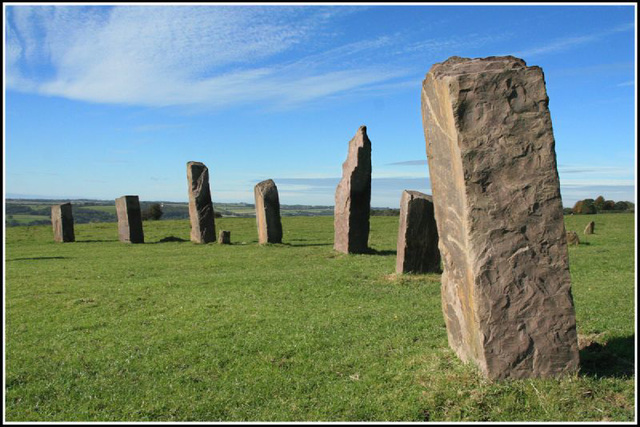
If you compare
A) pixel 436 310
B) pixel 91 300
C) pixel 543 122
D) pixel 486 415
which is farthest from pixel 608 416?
pixel 91 300

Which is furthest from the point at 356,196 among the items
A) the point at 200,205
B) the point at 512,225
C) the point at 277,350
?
the point at 512,225

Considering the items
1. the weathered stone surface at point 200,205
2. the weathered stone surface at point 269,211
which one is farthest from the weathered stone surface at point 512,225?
the weathered stone surface at point 200,205

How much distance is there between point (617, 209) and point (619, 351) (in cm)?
4298

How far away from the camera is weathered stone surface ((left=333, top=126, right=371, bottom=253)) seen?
1923 cm

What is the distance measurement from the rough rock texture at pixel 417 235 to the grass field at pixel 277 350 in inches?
26.3

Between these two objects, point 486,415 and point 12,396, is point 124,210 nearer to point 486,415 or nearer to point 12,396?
point 12,396

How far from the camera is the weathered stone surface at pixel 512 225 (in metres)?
6.27

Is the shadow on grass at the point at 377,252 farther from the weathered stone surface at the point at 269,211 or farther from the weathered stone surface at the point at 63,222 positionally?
the weathered stone surface at the point at 63,222

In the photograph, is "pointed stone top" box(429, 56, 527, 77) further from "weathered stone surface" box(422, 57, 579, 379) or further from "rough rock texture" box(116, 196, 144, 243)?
"rough rock texture" box(116, 196, 144, 243)

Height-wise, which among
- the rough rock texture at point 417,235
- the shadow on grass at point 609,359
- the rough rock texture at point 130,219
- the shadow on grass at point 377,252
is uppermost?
the rough rock texture at point 130,219

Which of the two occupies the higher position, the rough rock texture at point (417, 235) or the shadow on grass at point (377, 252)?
the rough rock texture at point (417, 235)

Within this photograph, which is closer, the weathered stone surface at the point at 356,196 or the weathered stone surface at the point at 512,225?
the weathered stone surface at the point at 512,225

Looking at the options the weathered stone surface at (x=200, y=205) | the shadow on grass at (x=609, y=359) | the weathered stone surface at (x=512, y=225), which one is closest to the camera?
the weathered stone surface at (x=512, y=225)

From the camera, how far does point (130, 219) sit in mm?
27141
